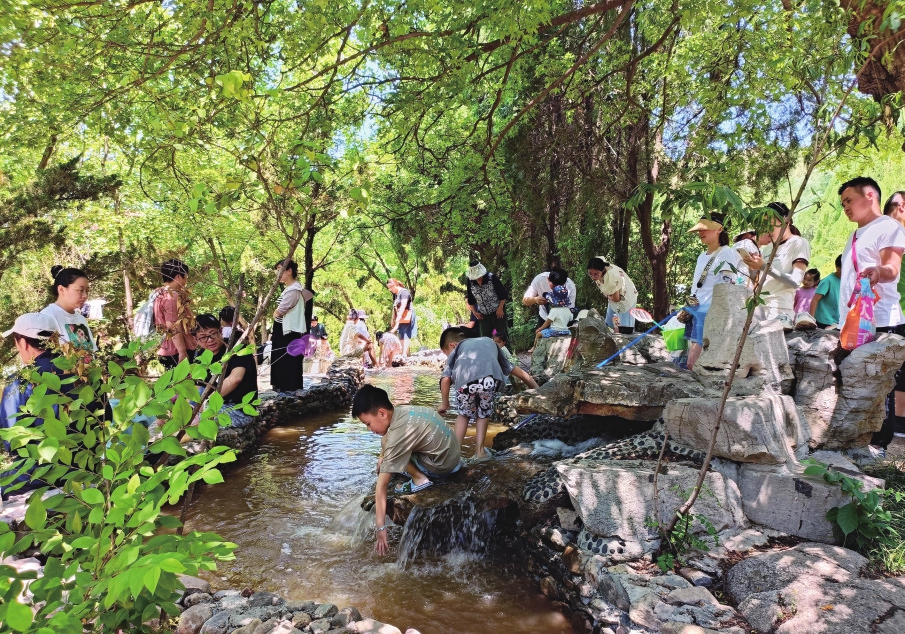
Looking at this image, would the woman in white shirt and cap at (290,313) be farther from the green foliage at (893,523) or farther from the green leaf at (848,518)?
the green foliage at (893,523)

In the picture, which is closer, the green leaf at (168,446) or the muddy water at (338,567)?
the green leaf at (168,446)

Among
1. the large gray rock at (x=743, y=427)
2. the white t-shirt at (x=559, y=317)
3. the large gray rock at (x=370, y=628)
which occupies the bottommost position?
the large gray rock at (x=370, y=628)

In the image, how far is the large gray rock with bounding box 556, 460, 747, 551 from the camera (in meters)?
3.85

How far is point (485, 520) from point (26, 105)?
6091 millimetres

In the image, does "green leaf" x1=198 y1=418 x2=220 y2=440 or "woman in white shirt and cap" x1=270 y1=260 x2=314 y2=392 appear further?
"woman in white shirt and cap" x1=270 y1=260 x2=314 y2=392

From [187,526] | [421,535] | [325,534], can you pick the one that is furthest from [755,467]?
[187,526]

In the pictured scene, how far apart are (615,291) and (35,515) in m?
7.88

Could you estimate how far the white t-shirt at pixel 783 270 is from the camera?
5.46 m

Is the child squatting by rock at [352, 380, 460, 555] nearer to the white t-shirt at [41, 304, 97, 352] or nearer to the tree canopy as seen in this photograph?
the tree canopy

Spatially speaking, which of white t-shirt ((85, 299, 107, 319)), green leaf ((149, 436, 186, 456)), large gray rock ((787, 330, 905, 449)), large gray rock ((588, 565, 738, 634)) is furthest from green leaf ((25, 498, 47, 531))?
white t-shirt ((85, 299, 107, 319))

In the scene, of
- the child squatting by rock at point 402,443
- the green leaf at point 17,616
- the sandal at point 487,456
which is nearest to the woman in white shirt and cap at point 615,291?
the sandal at point 487,456

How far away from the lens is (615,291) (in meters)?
8.42

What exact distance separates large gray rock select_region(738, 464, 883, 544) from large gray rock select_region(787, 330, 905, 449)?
3.73 ft

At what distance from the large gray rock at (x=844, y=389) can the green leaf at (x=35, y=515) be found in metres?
5.88
